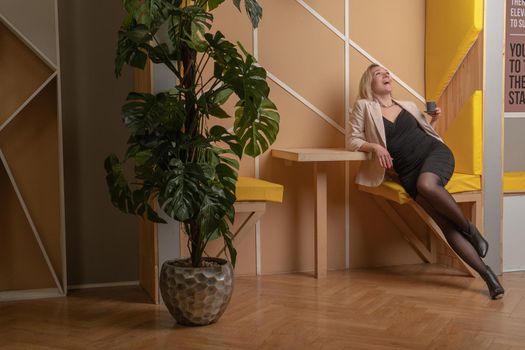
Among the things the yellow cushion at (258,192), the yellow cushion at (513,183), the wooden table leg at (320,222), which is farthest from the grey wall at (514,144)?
the yellow cushion at (258,192)

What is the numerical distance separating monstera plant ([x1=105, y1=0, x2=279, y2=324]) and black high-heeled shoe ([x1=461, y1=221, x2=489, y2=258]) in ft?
4.77

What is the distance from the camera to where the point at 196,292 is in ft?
11.3

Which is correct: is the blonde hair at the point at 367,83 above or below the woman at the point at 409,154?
above

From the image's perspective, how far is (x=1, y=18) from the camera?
3914 mm

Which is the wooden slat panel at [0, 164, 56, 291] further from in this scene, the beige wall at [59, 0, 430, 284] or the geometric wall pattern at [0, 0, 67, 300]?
the beige wall at [59, 0, 430, 284]

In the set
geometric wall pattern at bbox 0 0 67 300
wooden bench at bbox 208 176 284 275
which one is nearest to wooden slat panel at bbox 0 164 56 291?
geometric wall pattern at bbox 0 0 67 300

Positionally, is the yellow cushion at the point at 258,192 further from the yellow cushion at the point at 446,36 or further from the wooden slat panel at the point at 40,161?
the yellow cushion at the point at 446,36

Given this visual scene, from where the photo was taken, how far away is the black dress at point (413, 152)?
172 inches

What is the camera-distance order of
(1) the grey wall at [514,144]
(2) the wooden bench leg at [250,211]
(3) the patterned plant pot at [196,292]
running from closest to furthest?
(3) the patterned plant pot at [196,292]
(2) the wooden bench leg at [250,211]
(1) the grey wall at [514,144]

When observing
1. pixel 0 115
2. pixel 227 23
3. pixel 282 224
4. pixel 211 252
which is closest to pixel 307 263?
pixel 282 224

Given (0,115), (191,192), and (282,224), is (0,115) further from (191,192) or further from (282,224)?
(282,224)

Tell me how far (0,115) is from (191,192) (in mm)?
1379

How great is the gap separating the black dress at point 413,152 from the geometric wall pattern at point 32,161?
6.63 feet

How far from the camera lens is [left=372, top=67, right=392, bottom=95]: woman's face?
457 cm
